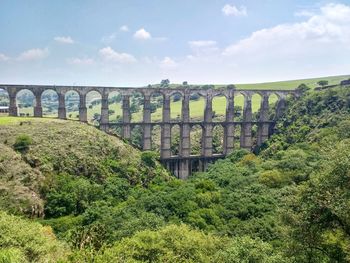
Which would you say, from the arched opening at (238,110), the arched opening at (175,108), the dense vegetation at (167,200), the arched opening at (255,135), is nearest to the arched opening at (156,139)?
the arched opening at (175,108)

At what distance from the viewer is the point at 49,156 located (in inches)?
2269

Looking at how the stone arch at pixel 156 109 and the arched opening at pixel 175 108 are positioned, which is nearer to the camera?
the stone arch at pixel 156 109

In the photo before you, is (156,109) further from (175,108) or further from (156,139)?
(156,139)

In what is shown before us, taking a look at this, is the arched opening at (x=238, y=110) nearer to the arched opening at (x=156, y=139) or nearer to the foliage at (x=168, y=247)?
the arched opening at (x=156, y=139)

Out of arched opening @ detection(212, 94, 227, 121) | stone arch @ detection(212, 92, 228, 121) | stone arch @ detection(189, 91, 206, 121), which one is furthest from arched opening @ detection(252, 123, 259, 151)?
stone arch @ detection(189, 91, 206, 121)

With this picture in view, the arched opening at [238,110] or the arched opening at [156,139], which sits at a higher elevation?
the arched opening at [238,110]

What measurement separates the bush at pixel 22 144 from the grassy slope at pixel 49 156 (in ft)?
2.33

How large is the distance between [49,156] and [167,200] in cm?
2223

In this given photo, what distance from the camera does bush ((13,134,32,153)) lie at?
5653cm

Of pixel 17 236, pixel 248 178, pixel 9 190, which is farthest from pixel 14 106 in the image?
pixel 17 236

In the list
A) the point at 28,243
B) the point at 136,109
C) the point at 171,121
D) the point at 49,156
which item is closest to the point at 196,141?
the point at 171,121

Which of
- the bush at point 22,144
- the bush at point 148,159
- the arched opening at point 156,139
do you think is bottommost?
the arched opening at point 156,139

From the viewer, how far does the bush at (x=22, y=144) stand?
2226 inches

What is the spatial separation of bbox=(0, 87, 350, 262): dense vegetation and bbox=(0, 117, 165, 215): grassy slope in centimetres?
15
